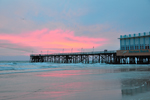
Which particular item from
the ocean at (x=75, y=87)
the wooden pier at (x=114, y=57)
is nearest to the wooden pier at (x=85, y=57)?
the wooden pier at (x=114, y=57)

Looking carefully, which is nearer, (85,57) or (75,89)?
(75,89)

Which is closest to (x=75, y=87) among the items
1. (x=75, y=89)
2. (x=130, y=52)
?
(x=75, y=89)

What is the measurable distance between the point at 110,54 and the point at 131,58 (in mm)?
6800

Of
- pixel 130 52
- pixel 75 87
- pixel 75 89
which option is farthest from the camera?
pixel 130 52

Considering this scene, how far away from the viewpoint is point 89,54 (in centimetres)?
5747

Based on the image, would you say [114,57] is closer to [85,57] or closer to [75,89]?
[85,57]

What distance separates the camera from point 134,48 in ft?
150

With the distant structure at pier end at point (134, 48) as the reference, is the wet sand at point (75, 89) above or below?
below

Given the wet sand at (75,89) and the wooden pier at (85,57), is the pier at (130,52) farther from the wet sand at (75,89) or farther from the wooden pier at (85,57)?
the wet sand at (75,89)

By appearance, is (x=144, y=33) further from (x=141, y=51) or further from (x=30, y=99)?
(x=30, y=99)

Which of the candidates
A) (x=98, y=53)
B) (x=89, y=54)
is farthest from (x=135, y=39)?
(x=89, y=54)

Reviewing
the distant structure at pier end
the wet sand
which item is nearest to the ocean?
the wet sand

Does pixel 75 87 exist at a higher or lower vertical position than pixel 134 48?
lower

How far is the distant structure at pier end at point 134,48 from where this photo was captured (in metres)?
42.8
